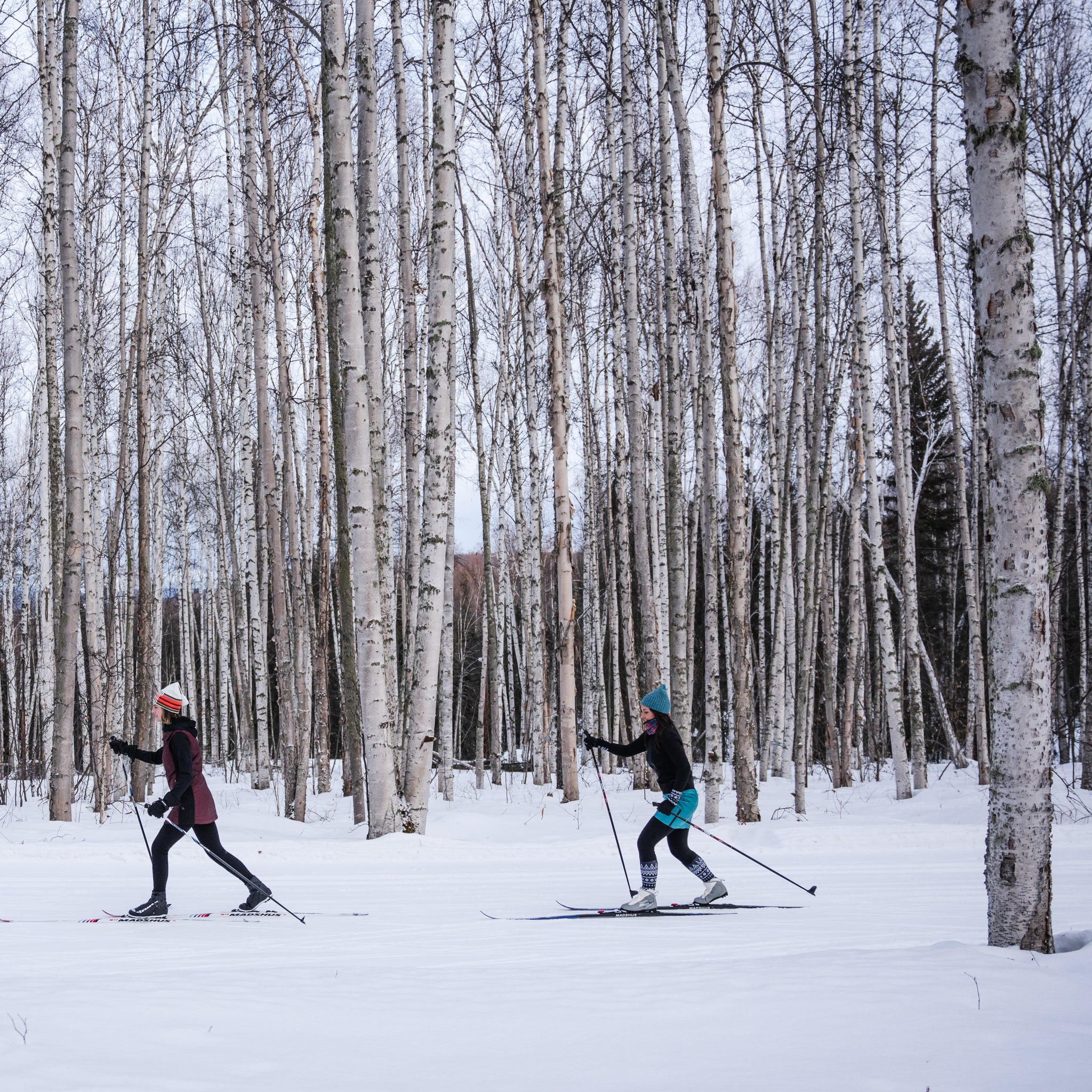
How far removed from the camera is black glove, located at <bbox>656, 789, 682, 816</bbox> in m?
7.26

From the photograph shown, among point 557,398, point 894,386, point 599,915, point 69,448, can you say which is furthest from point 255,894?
point 894,386

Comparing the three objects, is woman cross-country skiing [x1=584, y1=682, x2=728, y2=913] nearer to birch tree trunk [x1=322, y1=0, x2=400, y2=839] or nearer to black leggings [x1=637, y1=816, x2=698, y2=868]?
black leggings [x1=637, y1=816, x2=698, y2=868]

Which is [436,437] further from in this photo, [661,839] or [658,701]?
[661,839]

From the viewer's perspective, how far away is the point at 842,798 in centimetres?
1568

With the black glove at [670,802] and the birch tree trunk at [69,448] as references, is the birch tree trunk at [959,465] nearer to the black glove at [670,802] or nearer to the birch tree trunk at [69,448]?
the black glove at [670,802]

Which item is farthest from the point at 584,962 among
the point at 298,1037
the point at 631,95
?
the point at 631,95

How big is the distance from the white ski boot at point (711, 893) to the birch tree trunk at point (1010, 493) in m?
2.91

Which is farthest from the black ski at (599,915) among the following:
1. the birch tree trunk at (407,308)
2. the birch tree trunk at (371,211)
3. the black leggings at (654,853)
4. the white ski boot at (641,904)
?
the birch tree trunk at (407,308)

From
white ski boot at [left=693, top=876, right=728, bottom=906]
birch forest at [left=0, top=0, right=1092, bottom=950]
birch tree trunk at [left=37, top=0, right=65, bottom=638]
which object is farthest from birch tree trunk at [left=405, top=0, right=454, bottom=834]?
birch tree trunk at [left=37, top=0, right=65, bottom=638]

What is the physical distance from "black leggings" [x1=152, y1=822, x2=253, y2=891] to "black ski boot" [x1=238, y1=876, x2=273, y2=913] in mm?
45

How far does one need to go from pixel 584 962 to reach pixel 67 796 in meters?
8.98

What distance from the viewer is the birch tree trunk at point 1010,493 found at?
444 centimetres

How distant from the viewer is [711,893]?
7230 mm

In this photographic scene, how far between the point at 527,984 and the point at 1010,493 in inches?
129
